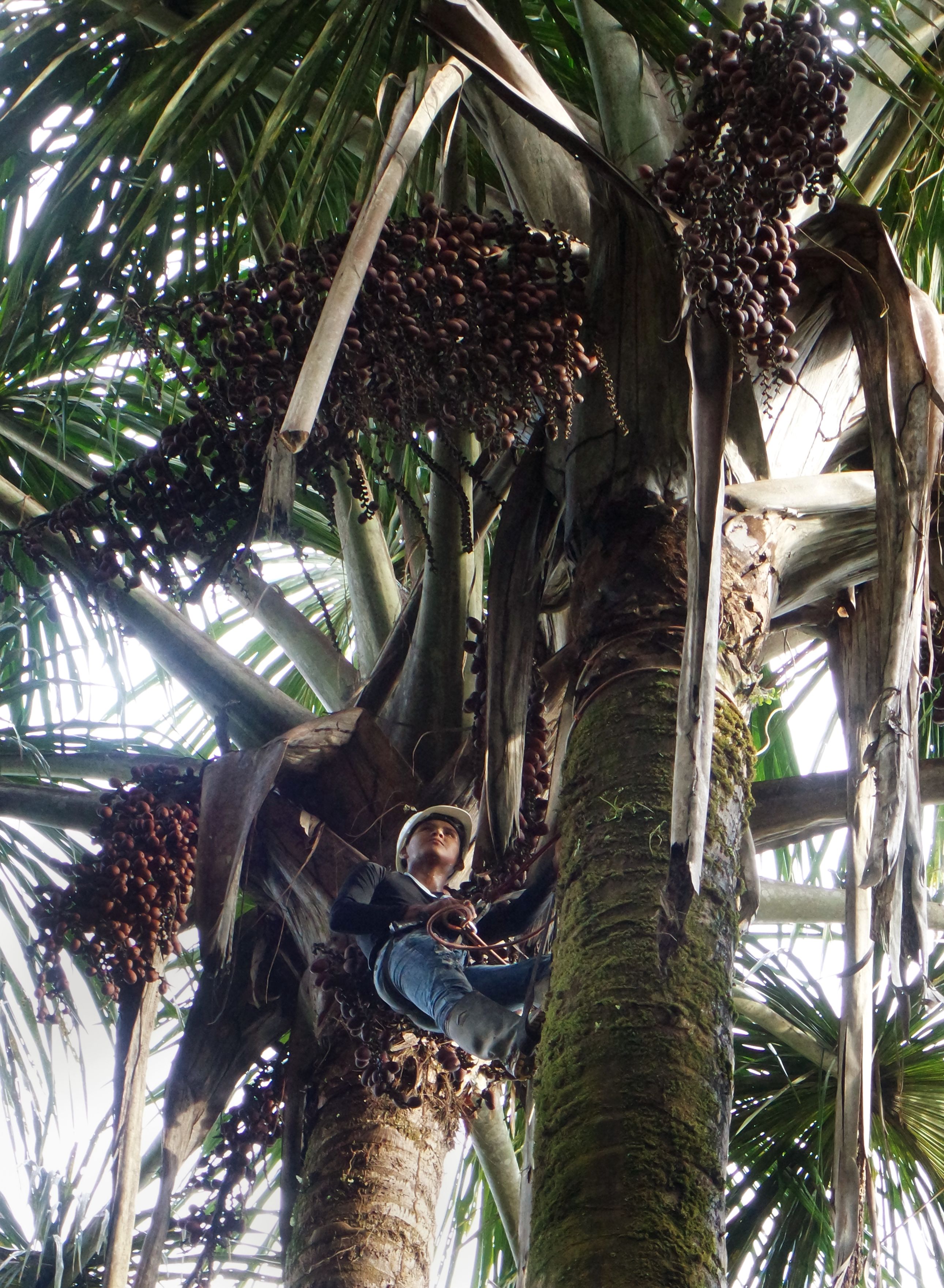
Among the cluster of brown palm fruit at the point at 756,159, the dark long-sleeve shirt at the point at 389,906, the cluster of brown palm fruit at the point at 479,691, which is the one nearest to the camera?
the cluster of brown palm fruit at the point at 756,159

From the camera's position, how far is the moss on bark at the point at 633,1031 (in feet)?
4.24

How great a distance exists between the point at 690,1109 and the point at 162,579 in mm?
1750

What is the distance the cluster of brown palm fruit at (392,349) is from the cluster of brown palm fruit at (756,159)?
0.30m

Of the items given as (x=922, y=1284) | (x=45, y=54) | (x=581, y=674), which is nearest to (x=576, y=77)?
(x=45, y=54)

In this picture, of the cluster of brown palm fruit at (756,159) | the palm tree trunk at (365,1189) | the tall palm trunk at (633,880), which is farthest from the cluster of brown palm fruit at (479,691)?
the cluster of brown palm fruit at (756,159)

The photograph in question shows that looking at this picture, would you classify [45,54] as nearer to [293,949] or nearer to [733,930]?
[293,949]

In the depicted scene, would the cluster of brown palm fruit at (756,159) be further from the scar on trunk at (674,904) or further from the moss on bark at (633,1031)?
the scar on trunk at (674,904)

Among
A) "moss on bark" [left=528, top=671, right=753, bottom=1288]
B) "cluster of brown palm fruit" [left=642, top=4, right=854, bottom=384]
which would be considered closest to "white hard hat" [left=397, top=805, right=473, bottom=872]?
"moss on bark" [left=528, top=671, right=753, bottom=1288]

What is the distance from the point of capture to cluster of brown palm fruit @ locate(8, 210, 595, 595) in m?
2.19

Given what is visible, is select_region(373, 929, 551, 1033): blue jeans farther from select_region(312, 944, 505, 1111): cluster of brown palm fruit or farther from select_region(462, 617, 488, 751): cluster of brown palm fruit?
select_region(462, 617, 488, 751): cluster of brown palm fruit

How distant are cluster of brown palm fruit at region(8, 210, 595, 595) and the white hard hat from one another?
776 millimetres

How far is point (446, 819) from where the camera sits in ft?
9.58

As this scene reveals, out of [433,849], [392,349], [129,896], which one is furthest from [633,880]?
[129,896]

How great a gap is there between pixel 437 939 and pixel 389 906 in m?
0.26
